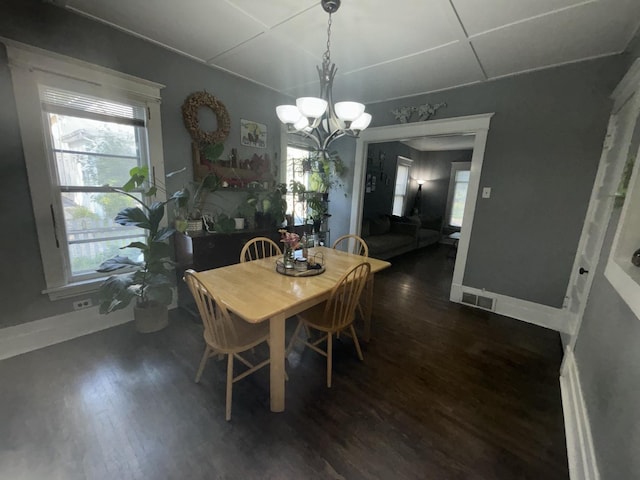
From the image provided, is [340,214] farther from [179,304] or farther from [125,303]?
[125,303]

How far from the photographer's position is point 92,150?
2189 mm

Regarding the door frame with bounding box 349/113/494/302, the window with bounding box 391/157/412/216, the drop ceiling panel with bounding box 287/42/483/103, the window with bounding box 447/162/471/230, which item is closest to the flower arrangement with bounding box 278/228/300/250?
the door frame with bounding box 349/113/494/302

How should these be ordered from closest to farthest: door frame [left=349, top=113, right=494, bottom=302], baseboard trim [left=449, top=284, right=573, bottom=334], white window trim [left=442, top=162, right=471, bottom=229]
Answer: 1. baseboard trim [left=449, top=284, right=573, bottom=334]
2. door frame [left=349, top=113, right=494, bottom=302]
3. white window trim [left=442, top=162, right=471, bottom=229]

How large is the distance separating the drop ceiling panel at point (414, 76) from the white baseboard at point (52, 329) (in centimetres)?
327

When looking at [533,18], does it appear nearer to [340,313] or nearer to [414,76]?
[414,76]

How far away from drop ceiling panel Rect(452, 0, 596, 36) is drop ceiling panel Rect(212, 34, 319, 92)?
51.2 inches

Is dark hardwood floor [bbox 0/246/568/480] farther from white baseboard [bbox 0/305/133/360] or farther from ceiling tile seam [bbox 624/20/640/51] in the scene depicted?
ceiling tile seam [bbox 624/20/640/51]

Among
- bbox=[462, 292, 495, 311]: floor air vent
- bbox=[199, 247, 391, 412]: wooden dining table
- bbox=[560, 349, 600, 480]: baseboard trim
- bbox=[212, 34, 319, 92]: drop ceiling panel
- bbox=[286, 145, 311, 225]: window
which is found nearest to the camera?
bbox=[560, 349, 600, 480]: baseboard trim

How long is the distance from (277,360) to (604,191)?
288 centimetres

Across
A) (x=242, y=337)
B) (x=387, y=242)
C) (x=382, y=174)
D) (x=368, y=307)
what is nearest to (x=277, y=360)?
(x=242, y=337)

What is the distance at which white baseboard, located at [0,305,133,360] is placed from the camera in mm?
1962

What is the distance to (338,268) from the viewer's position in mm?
2105

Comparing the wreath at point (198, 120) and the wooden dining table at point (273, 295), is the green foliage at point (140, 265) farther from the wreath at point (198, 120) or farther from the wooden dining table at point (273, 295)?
the wreath at point (198, 120)

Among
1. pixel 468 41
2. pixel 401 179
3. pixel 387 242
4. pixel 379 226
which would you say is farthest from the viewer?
pixel 401 179
